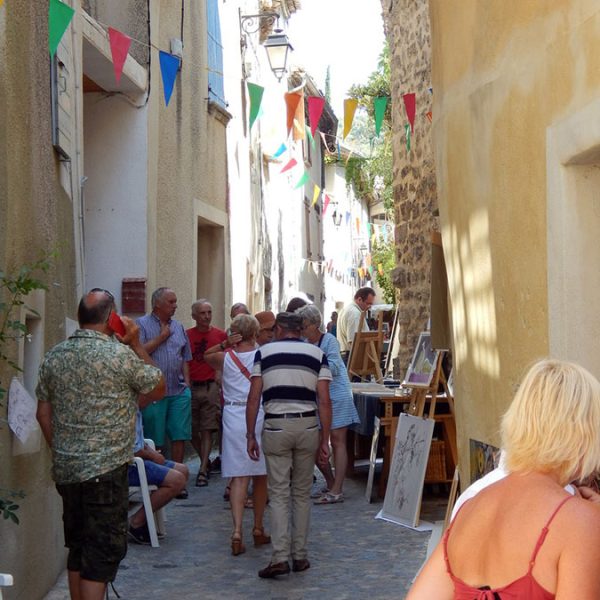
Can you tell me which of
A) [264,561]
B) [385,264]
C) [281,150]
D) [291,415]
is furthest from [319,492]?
[385,264]

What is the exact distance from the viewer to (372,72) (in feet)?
76.3

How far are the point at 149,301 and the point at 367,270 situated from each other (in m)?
32.8

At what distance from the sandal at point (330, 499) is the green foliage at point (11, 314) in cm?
448

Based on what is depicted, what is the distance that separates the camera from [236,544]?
7.79 m

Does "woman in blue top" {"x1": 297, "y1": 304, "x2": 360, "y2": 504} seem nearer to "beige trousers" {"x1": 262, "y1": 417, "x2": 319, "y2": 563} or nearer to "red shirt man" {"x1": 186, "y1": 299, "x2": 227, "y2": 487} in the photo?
"red shirt man" {"x1": 186, "y1": 299, "x2": 227, "y2": 487}

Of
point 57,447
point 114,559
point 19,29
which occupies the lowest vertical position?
point 114,559

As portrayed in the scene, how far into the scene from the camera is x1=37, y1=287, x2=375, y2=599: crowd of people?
5.41m

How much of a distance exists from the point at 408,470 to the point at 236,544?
1.70m

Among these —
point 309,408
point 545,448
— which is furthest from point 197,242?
point 545,448

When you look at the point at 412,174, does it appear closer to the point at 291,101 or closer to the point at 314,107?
the point at 314,107

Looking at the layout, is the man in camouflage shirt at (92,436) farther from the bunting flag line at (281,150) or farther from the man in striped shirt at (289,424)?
the bunting flag line at (281,150)

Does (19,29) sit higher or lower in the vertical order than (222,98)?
lower

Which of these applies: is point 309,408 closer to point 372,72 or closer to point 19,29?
point 19,29

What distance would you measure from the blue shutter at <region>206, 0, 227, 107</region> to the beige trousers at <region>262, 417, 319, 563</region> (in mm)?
7571
